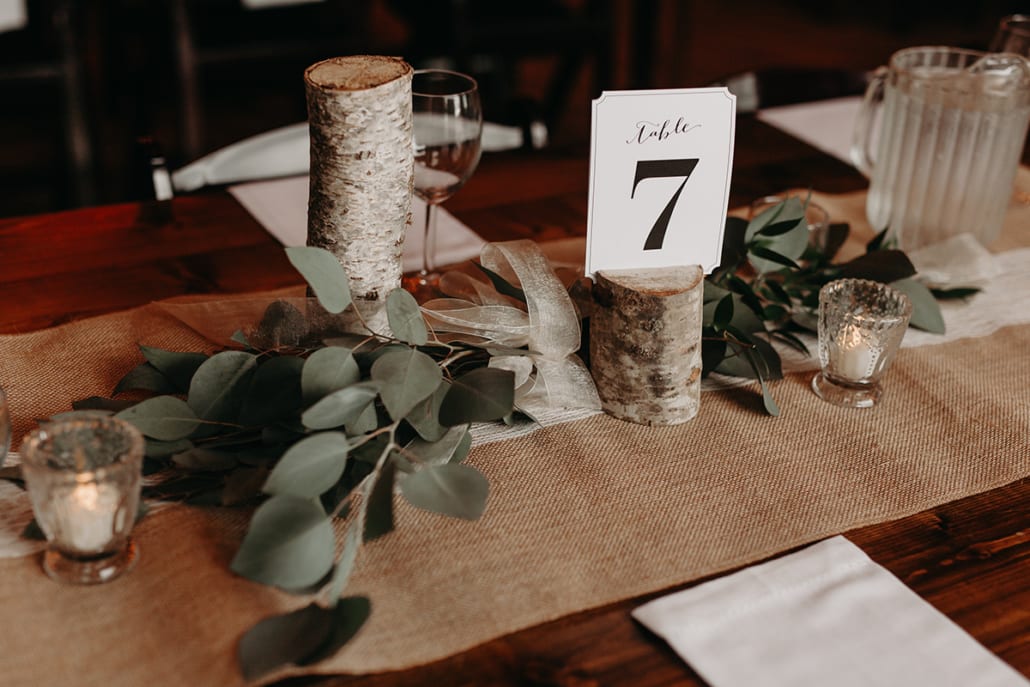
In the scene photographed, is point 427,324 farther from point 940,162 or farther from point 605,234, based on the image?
point 940,162

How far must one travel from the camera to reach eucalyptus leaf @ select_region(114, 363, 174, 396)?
2.81ft

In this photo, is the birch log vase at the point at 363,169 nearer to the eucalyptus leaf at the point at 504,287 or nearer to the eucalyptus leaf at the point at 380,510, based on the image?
the eucalyptus leaf at the point at 504,287

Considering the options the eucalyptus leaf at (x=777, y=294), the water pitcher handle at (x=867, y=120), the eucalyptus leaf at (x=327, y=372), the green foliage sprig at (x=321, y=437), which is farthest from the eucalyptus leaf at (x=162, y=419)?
the water pitcher handle at (x=867, y=120)

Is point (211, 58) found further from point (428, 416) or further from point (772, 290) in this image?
point (428, 416)

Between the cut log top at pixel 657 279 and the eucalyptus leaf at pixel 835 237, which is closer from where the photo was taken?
the cut log top at pixel 657 279

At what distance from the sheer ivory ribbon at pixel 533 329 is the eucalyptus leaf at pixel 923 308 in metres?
0.37

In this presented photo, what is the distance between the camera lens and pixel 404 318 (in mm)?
765

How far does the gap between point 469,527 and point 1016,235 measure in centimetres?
90

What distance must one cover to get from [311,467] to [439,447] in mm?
124

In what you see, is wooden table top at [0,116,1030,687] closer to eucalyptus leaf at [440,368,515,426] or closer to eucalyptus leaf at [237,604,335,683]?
eucalyptus leaf at [237,604,335,683]

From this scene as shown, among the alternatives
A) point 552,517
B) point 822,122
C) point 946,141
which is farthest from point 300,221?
point 822,122

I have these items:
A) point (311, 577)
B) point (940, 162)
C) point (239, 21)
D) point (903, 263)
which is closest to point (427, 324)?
point (311, 577)

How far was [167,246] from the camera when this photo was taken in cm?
121

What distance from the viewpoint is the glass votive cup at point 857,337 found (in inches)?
34.3
